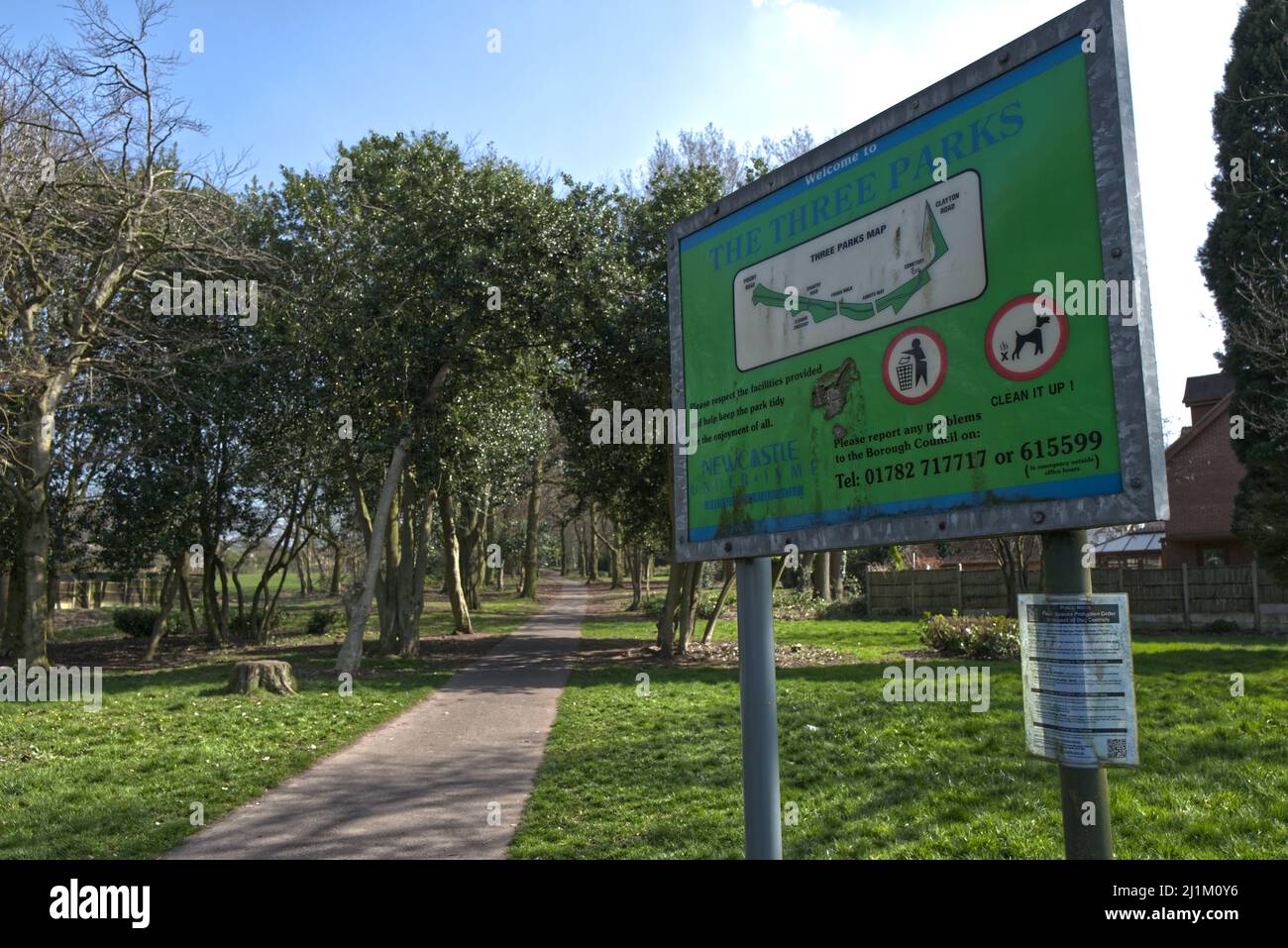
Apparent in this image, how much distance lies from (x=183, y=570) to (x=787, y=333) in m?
22.3

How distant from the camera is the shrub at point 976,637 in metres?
15.8

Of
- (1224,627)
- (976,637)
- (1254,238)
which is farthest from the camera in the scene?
(1224,627)

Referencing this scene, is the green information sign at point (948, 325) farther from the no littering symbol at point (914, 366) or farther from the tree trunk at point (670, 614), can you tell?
the tree trunk at point (670, 614)

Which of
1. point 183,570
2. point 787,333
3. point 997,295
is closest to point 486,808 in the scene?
Result: point 787,333

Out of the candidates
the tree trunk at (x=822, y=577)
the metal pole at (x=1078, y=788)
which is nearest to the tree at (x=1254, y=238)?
the tree trunk at (x=822, y=577)

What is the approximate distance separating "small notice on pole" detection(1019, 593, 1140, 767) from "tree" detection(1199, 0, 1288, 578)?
18.4 meters

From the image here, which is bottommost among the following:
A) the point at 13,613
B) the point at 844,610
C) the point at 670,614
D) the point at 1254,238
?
the point at 844,610

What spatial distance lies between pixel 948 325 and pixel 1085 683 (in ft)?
3.13

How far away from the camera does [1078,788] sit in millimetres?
2205

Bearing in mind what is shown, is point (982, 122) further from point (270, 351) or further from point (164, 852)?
point (270, 351)

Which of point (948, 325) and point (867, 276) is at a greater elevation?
point (867, 276)

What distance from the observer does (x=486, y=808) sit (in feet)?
22.2

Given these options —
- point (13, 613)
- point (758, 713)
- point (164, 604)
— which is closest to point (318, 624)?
point (164, 604)

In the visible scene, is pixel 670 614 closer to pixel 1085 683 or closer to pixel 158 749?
pixel 158 749
